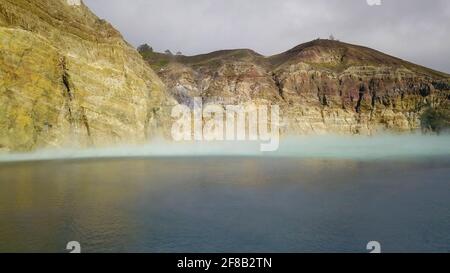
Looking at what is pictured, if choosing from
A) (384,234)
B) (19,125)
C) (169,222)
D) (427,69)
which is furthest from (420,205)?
(427,69)

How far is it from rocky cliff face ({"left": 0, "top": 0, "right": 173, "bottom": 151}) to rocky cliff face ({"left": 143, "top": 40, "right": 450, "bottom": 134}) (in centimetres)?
2988

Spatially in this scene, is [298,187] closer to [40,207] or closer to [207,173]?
[207,173]

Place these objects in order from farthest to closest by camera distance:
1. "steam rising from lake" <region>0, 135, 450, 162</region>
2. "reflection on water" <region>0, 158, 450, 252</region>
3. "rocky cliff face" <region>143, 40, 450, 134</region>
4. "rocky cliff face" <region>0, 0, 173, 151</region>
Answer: "rocky cliff face" <region>143, 40, 450, 134</region> < "rocky cliff face" <region>0, 0, 173, 151</region> < "steam rising from lake" <region>0, 135, 450, 162</region> < "reflection on water" <region>0, 158, 450, 252</region>

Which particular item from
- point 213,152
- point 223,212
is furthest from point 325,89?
point 223,212

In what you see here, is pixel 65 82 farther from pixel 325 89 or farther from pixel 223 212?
pixel 325 89

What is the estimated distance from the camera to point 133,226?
536 inches

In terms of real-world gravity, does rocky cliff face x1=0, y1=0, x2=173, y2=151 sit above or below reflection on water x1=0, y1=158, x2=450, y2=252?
above

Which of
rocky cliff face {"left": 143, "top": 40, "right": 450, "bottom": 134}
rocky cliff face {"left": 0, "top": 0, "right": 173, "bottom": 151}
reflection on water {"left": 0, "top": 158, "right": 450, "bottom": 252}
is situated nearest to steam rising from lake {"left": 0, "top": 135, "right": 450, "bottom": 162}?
rocky cliff face {"left": 0, "top": 0, "right": 173, "bottom": 151}

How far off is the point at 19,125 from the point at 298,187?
33075 millimetres

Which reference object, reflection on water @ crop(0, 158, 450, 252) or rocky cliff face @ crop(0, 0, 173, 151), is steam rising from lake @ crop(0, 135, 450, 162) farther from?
reflection on water @ crop(0, 158, 450, 252)

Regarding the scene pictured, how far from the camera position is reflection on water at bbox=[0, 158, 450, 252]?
468 inches

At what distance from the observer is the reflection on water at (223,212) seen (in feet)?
39.0

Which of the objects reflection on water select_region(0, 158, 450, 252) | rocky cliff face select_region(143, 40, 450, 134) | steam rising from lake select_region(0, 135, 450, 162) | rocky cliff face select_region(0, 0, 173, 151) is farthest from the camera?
rocky cliff face select_region(143, 40, 450, 134)

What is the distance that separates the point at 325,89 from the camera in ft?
314
